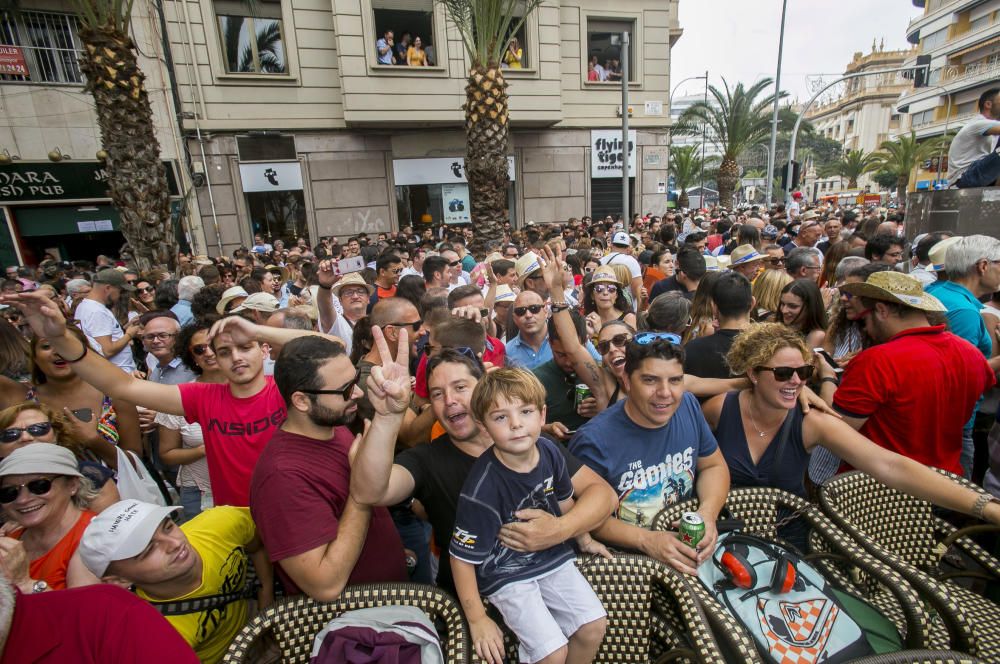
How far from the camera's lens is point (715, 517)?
2.34 m

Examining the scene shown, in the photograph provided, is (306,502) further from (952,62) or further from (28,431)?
(952,62)

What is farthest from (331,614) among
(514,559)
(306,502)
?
(514,559)

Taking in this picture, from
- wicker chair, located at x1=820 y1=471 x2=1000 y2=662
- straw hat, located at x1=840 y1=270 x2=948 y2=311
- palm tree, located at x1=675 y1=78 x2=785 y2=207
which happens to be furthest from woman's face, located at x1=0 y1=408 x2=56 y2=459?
palm tree, located at x1=675 y1=78 x2=785 y2=207

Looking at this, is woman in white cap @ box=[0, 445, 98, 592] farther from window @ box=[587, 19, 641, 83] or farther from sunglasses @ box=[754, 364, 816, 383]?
window @ box=[587, 19, 641, 83]

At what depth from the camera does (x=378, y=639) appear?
6.07 feet

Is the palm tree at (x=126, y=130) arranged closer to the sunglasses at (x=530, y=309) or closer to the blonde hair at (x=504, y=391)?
the sunglasses at (x=530, y=309)

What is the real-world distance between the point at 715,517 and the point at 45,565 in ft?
10.1

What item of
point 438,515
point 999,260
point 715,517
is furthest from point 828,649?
point 999,260

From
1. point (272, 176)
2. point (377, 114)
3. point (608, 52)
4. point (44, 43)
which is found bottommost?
point (272, 176)

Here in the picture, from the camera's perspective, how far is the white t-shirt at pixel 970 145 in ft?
20.2

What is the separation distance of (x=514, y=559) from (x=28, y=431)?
8.72ft

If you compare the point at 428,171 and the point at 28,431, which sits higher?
the point at 428,171

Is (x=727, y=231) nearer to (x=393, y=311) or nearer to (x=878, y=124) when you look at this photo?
(x=393, y=311)

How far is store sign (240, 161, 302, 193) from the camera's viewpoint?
14812mm
